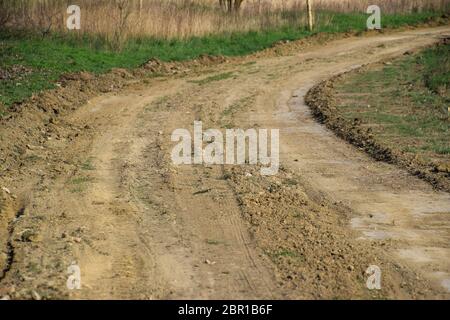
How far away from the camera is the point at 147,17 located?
2436 cm

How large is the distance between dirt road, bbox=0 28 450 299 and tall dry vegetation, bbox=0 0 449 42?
7749 mm

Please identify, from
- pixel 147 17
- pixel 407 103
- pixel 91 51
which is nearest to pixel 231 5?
pixel 147 17

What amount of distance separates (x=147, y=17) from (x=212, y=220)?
15.3m

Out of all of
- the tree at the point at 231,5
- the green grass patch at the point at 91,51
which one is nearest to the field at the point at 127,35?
the green grass patch at the point at 91,51

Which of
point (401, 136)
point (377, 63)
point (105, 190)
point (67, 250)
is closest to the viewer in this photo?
point (67, 250)

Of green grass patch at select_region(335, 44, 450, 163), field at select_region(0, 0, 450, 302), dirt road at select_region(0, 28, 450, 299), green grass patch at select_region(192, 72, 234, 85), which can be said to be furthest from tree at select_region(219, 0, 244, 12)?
dirt road at select_region(0, 28, 450, 299)

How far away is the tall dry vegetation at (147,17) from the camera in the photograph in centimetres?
2339

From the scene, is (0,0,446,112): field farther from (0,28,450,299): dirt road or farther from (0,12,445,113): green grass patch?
(0,28,450,299): dirt road

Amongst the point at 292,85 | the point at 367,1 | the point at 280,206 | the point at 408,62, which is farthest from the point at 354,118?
the point at 367,1

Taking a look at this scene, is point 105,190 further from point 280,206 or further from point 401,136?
point 401,136

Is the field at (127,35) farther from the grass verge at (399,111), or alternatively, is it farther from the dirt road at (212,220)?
the grass verge at (399,111)

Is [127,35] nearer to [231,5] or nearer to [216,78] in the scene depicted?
[216,78]

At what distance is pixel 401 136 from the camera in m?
14.5
